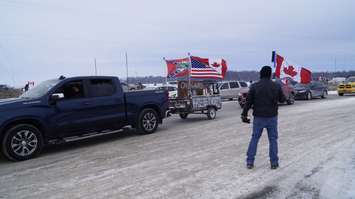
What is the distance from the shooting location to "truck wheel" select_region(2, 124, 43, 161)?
6887 millimetres

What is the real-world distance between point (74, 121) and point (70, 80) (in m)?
1.10

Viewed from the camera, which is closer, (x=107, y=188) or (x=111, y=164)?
A: (x=107, y=188)

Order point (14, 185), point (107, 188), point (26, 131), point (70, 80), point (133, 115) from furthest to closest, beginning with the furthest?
point (133, 115)
point (70, 80)
point (26, 131)
point (14, 185)
point (107, 188)

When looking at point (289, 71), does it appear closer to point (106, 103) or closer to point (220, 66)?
point (220, 66)

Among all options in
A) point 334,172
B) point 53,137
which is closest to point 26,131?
point 53,137

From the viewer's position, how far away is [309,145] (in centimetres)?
759

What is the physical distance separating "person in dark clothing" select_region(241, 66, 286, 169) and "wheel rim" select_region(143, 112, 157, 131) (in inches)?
187

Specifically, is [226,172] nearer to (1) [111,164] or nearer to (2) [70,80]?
(1) [111,164]

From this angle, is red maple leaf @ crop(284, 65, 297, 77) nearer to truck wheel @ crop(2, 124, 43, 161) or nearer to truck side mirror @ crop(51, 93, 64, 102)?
truck side mirror @ crop(51, 93, 64, 102)

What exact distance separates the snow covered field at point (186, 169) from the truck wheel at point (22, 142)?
0.25m

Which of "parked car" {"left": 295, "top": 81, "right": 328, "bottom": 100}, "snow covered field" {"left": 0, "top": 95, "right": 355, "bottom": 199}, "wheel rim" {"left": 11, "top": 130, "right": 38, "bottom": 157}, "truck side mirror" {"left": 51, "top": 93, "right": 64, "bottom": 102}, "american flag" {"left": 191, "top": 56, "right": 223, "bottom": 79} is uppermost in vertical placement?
"american flag" {"left": 191, "top": 56, "right": 223, "bottom": 79}

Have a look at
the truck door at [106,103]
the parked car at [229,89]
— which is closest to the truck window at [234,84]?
the parked car at [229,89]

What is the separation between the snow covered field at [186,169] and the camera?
4754 millimetres

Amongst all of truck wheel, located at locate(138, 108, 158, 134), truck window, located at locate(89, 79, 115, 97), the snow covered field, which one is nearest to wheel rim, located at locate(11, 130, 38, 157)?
the snow covered field
